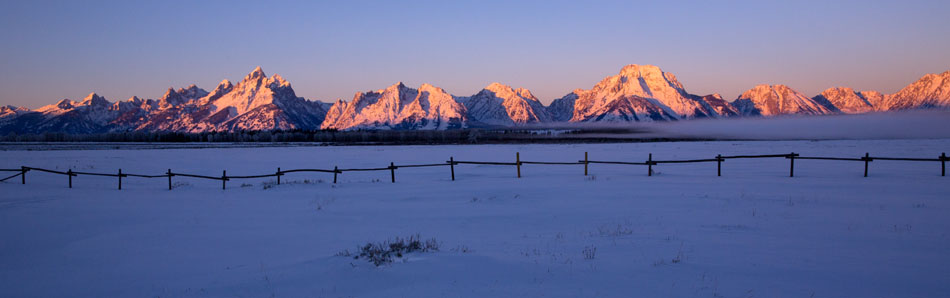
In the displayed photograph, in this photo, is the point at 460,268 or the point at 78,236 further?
the point at 78,236

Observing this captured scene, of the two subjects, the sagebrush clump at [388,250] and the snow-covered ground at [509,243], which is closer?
the snow-covered ground at [509,243]

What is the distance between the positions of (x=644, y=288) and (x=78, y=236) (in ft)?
39.1

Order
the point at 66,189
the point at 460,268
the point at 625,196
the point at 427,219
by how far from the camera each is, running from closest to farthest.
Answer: the point at 460,268, the point at 427,219, the point at 625,196, the point at 66,189

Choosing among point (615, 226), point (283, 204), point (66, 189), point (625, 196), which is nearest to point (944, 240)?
point (615, 226)

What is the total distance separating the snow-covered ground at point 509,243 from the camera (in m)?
6.33

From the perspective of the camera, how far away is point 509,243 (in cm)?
876

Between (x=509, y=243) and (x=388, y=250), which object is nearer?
(x=388, y=250)

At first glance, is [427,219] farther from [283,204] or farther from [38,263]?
[38,263]

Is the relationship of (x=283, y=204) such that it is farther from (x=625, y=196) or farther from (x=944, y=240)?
(x=944, y=240)

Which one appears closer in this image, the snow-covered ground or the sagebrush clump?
the snow-covered ground

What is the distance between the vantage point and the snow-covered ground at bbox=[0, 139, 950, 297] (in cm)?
633

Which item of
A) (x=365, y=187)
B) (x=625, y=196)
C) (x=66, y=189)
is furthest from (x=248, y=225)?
(x=66, y=189)

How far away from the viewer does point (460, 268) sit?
23.2ft

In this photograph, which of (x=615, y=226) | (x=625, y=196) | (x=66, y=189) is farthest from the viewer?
Answer: (x=66, y=189)
